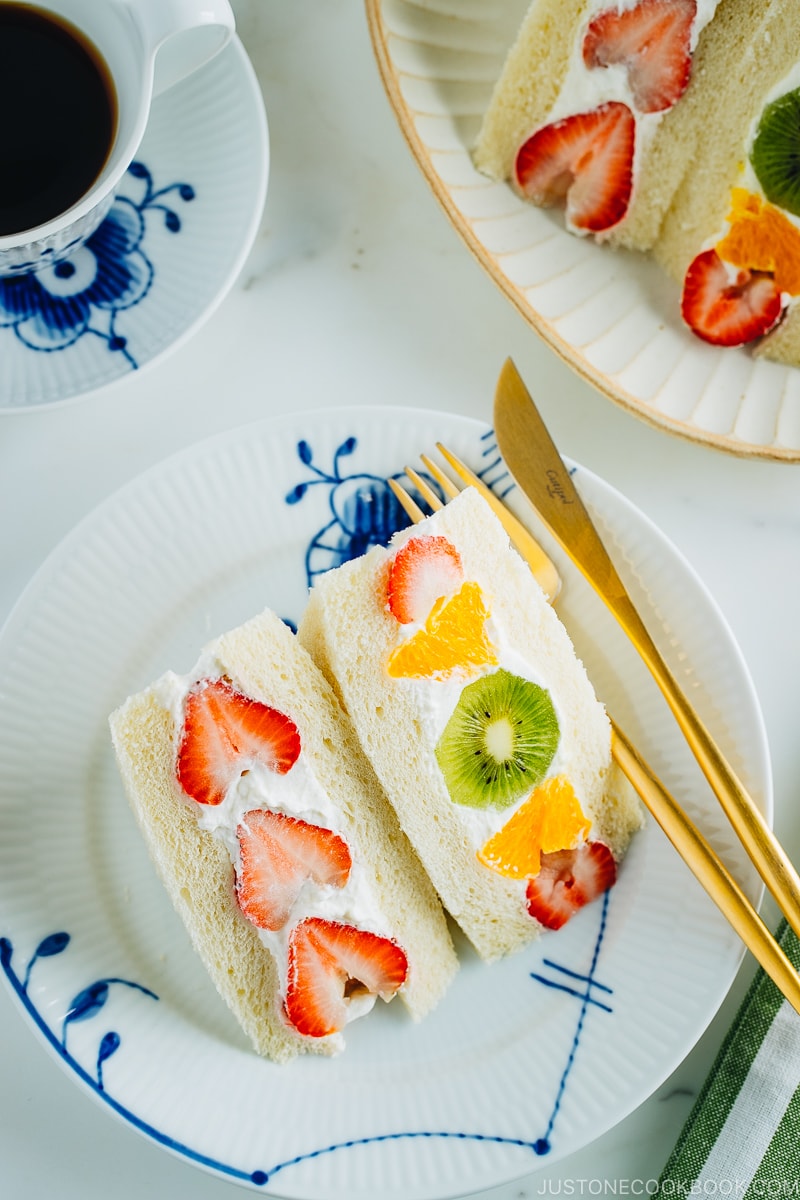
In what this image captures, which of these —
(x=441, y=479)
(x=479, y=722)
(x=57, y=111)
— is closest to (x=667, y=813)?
(x=479, y=722)

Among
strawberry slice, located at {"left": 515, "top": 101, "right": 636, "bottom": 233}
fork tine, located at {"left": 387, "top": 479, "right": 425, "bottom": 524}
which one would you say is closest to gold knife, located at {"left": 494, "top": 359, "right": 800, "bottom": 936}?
fork tine, located at {"left": 387, "top": 479, "right": 425, "bottom": 524}

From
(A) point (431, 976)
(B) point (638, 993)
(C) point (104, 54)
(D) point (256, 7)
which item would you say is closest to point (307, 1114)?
(A) point (431, 976)

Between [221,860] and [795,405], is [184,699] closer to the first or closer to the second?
[221,860]

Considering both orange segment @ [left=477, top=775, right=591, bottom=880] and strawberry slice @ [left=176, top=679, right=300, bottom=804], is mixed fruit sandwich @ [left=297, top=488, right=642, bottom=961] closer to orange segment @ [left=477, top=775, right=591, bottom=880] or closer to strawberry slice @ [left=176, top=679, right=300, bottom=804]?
orange segment @ [left=477, top=775, right=591, bottom=880]

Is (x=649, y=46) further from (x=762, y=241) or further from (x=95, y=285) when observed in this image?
(x=95, y=285)

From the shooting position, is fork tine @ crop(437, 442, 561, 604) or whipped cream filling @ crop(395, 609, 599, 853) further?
fork tine @ crop(437, 442, 561, 604)

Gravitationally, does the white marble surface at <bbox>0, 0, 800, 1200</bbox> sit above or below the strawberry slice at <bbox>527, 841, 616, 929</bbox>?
above
